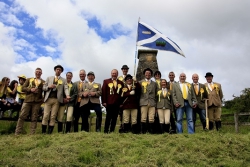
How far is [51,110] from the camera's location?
7172mm

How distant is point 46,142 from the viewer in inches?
212

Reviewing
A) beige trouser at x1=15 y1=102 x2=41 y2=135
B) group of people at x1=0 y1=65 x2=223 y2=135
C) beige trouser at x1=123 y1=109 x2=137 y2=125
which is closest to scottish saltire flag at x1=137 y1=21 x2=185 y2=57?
group of people at x1=0 y1=65 x2=223 y2=135

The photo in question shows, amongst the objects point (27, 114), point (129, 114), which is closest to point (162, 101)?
point (129, 114)

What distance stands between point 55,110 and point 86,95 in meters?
0.96

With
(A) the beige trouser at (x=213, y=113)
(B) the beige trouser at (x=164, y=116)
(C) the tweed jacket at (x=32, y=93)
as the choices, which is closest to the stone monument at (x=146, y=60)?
(A) the beige trouser at (x=213, y=113)

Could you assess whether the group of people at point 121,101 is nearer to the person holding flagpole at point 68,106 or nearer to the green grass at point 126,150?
the person holding flagpole at point 68,106

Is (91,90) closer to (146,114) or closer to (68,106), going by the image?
(68,106)

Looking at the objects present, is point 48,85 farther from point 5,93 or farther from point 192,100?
point 192,100

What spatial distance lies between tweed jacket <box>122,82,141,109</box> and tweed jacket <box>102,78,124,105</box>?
0.14 m

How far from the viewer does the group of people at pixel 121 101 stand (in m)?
7.09

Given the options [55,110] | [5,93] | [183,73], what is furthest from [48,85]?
[183,73]

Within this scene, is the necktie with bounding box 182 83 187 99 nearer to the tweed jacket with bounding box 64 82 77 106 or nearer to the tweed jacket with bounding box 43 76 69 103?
the tweed jacket with bounding box 64 82 77 106

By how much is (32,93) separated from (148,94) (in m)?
3.28

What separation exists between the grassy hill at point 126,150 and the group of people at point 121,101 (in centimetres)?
125
